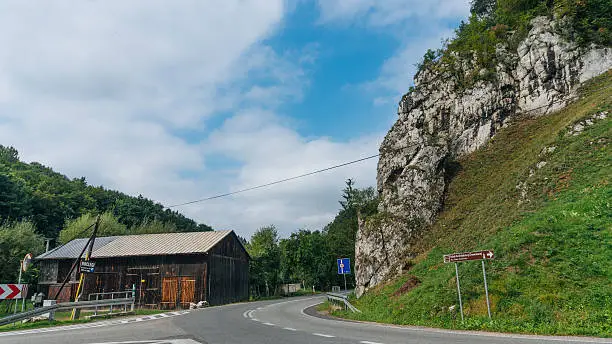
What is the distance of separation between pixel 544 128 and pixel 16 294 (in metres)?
37.6

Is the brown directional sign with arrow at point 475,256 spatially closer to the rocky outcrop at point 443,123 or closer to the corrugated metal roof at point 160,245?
the rocky outcrop at point 443,123

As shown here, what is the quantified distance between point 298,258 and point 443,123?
107 ft

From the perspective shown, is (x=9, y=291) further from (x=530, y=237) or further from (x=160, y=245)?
(x=530, y=237)

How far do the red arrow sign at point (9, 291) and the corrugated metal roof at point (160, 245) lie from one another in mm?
19664

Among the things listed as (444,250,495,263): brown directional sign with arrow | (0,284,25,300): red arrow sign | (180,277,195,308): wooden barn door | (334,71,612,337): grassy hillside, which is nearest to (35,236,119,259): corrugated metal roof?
(180,277,195,308): wooden barn door

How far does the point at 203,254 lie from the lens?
35312 mm

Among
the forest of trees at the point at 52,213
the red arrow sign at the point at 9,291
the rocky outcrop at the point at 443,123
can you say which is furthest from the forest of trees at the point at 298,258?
the red arrow sign at the point at 9,291

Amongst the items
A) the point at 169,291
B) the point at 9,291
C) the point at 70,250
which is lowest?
the point at 169,291

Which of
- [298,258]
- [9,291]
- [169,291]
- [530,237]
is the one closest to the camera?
[9,291]

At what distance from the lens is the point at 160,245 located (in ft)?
126

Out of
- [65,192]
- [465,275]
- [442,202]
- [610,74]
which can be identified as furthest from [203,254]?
[65,192]

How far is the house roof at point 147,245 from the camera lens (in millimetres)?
36656

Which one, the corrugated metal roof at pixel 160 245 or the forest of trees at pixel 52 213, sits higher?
the forest of trees at pixel 52 213

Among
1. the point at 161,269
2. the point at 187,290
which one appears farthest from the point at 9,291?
the point at 161,269
